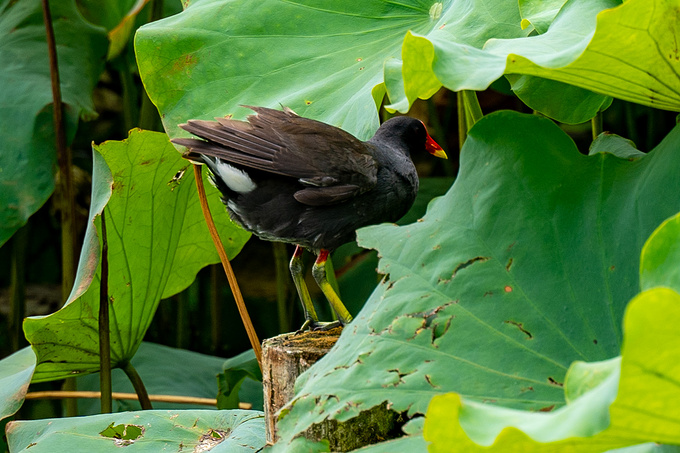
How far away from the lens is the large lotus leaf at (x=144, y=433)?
1.07 m

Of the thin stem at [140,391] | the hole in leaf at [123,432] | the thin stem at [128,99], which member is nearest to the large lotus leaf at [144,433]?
the hole in leaf at [123,432]

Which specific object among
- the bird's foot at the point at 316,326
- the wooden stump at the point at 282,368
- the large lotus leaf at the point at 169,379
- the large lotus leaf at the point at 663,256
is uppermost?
the large lotus leaf at the point at 663,256

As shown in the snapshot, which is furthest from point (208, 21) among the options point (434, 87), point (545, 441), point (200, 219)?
point (545, 441)

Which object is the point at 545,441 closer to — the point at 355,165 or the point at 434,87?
the point at 434,87

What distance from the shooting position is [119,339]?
4.99ft

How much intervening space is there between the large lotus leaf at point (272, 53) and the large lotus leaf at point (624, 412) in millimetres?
773

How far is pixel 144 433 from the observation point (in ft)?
3.58

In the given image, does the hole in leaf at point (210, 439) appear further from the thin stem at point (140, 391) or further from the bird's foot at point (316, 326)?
the thin stem at point (140, 391)

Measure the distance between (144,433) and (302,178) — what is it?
462 millimetres

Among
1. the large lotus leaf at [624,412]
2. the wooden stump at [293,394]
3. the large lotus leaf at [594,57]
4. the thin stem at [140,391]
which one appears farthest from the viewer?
the thin stem at [140,391]

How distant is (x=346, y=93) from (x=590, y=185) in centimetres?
54

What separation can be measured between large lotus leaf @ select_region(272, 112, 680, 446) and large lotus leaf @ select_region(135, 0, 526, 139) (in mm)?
442

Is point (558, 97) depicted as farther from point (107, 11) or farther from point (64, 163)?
point (107, 11)

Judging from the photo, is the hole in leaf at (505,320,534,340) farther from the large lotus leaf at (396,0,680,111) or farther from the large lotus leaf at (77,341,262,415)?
the large lotus leaf at (77,341,262,415)
